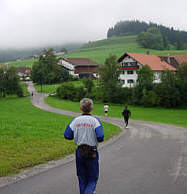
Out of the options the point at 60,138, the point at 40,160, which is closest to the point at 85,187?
Answer: the point at 40,160

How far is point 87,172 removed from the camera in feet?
18.7

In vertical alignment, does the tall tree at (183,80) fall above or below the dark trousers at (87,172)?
above

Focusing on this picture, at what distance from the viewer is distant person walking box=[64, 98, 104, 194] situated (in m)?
5.54

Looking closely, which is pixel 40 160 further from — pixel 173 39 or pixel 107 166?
pixel 173 39

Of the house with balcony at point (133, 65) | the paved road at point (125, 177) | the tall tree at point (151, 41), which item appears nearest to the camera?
the paved road at point (125, 177)

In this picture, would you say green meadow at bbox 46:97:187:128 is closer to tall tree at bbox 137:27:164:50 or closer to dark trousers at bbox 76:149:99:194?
dark trousers at bbox 76:149:99:194

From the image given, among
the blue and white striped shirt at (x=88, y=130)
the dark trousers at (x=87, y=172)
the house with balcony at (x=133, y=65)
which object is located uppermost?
the house with balcony at (x=133, y=65)

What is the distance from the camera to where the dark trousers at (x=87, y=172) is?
5.59 m

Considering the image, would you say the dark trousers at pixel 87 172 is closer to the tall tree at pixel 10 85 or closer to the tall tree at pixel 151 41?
the tall tree at pixel 10 85

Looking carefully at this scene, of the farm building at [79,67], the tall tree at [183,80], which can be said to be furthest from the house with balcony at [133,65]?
the farm building at [79,67]

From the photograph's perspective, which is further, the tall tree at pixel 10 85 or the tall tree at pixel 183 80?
the tall tree at pixel 10 85

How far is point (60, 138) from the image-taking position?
42.7 ft

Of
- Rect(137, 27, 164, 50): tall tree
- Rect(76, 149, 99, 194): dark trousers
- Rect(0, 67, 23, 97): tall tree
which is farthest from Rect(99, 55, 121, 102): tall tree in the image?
Rect(137, 27, 164, 50): tall tree

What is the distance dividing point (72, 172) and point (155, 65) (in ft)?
206
